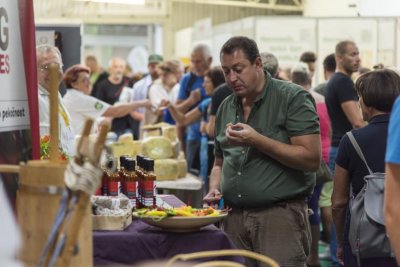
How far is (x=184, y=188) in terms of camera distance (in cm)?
598

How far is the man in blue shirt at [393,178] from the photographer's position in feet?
7.40

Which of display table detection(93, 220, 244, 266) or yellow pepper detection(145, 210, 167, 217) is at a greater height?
yellow pepper detection(145, 210, 167, 217)

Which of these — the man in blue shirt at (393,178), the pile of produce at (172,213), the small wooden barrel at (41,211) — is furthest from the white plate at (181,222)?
the small wooden barrel at (41,211)

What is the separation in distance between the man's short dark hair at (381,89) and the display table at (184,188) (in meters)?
2.54

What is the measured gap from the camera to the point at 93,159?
5.67 ft

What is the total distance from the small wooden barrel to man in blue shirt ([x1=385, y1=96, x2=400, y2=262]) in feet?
2.83

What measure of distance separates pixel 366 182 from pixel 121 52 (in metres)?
27.4

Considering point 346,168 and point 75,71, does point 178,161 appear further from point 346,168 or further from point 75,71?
point 346,168

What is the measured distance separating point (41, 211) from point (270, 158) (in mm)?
1784

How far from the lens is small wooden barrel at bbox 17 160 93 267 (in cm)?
185

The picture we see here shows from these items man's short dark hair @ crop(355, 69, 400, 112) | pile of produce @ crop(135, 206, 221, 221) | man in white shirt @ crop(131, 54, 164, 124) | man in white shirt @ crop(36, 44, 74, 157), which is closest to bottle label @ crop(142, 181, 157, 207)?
pile of produce @ crop(135, 206, 221, 221)

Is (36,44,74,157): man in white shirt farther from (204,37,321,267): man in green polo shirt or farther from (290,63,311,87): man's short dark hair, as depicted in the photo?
(290,63,311,87): man's short dark hair

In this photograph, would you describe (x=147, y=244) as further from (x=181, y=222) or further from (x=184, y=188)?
(x=184, y=188)

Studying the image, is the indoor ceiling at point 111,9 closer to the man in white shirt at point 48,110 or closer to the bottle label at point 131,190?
the man in white shirt at point 48,110
